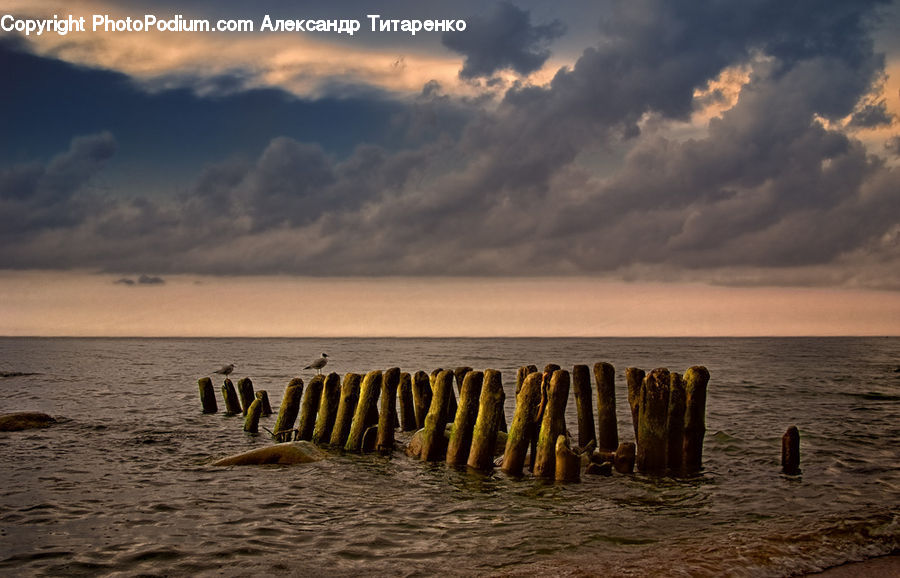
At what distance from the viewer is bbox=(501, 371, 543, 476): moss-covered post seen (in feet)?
→ 36.9

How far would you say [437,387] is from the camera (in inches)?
504

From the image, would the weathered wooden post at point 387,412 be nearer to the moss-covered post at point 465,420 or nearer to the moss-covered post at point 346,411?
the moss-covered post at point 346,411

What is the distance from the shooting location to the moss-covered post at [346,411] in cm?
1454

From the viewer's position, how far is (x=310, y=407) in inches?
612

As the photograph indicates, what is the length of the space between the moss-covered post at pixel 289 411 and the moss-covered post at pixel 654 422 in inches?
328

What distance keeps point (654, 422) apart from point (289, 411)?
8921 mm

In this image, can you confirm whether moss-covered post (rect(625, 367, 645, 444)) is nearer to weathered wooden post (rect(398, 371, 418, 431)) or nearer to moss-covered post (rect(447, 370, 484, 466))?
moss-covered post (rect(447, 370, 484, 466))

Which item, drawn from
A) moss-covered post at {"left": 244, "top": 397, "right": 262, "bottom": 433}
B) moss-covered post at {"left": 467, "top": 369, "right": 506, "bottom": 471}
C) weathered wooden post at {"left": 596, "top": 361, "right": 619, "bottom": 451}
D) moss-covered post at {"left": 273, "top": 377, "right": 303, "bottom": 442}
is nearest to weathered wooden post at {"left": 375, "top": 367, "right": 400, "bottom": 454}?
moss-covered post at {"left": 467, "top": 369, "right": 506, "bottom": 471}

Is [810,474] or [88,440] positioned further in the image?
[88,440]

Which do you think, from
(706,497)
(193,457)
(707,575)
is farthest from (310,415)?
(707,575)

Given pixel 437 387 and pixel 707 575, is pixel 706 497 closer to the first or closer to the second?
pixel 707 575

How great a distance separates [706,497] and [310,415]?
8792 millimetres

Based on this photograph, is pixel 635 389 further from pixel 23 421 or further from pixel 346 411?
pixel 23 421

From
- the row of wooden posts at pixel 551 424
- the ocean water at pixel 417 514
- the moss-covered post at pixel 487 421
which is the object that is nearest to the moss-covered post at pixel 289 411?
the ocean water at pixel 417 514
